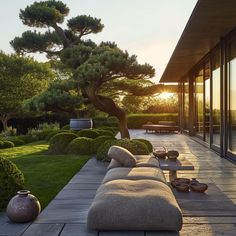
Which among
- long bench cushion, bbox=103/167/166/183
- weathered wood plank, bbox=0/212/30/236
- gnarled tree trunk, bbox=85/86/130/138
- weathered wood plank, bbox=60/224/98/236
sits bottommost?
weathered wood plank, bbox=0/212/30/236

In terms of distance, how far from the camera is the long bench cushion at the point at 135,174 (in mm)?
4934

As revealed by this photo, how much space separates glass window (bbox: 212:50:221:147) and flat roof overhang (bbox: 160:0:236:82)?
419 millimetres

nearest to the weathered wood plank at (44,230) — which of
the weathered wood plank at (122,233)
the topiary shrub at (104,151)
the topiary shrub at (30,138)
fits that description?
the weathered wood plank at (122,233)

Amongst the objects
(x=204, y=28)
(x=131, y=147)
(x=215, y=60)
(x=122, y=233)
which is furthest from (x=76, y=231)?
(x=215, y=60)

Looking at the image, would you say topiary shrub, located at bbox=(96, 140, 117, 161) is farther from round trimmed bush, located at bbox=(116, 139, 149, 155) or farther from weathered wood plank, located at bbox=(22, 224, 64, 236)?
weathered wood plank, located at bbox=(22, 224, 64, 236)

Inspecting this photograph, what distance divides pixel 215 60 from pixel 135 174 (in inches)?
287

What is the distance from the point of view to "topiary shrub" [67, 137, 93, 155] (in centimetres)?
1066

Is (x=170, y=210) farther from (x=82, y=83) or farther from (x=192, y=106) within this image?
(x=192, y=106)

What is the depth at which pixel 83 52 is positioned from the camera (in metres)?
11.0

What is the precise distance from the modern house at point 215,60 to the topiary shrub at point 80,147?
327 centimetres

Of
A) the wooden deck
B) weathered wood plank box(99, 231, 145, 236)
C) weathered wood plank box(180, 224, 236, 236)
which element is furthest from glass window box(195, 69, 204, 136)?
weathered wood plank box(99, 231, 145, 236)

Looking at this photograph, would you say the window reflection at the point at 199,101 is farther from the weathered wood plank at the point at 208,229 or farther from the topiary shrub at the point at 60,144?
the weathered wood plank at the point at 208,229

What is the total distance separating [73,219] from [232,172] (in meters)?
4.13

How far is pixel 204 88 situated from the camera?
1384cm
